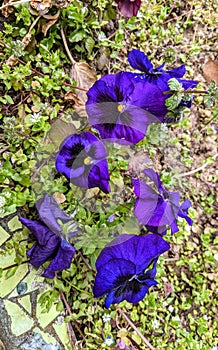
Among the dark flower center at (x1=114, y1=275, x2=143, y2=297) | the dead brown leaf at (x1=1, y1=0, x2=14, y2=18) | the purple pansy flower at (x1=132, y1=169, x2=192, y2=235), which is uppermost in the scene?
the dead brown leaf at (x1=1, y1=0, x2=14, y2=18)

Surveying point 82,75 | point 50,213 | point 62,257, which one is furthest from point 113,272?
point 82,75

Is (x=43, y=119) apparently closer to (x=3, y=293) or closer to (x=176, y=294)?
(x=3, y=293)

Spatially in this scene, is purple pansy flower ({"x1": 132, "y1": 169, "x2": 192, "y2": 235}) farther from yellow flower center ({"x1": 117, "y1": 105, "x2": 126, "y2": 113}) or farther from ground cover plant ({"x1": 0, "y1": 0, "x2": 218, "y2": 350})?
yellow flower center ({"x1": 117, "y1": 105, "x2": 126, "y2": 113})

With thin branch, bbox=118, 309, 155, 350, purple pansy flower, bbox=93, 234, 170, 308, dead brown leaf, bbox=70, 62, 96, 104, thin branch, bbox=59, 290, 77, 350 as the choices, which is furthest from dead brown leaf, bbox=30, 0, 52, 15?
thin branch, bbox=118, 309, 155, 350

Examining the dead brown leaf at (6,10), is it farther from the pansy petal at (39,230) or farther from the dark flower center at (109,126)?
the pansy petal at (39,230)

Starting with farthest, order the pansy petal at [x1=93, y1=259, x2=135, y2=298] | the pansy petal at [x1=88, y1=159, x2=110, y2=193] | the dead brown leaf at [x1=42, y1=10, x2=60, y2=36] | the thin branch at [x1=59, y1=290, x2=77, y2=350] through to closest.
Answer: the dead brown leaf at [x1=42, y1=10, x2=60, y2=36] < the thin branch at [x1=59, y1=290, x2=77, y2=350] < the pansy petal at [x1=88, y1=159, x2=110, y2=193] < the pansy petal at [x1=93, y1=259, x2=135, y2=298]

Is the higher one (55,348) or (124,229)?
(124,229)

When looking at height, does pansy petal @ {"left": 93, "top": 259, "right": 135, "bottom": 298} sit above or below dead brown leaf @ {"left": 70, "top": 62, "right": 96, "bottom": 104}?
below

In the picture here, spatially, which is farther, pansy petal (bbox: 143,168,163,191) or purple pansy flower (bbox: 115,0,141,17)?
purple pansy flower (bbox: 115,0,141,17)

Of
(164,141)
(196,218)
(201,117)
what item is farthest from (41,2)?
(196,218)

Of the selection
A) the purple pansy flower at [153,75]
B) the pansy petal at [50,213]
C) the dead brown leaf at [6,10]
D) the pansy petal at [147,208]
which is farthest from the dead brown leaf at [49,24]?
the pansy petal at [147,208]
